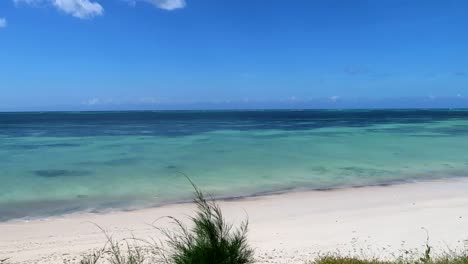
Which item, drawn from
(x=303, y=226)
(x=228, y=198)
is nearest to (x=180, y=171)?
(x=228, y=198)

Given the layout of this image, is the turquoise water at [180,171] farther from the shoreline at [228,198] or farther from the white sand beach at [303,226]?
the white sand beach at [303,226]

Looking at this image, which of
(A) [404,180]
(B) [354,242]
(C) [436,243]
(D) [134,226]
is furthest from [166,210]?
(A) [404,180]

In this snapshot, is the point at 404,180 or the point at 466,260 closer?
the point at 466,260

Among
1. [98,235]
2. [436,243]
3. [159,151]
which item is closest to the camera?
[436,243]

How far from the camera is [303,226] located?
8.43 m

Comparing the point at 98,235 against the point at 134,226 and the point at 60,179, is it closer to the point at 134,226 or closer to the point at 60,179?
the point at 134,226

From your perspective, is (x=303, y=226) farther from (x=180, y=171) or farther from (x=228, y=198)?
(x=180, y=171)

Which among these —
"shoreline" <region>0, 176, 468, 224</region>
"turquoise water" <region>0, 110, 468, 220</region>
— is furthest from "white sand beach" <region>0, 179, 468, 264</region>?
"turquoise water" <region>0, 110, 468, 220</region>

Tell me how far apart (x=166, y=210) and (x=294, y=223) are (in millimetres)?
3183

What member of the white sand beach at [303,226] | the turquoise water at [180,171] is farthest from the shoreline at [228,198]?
the white sand beach at [303,226]

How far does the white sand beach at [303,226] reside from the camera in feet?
22.6

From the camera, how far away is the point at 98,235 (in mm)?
7852

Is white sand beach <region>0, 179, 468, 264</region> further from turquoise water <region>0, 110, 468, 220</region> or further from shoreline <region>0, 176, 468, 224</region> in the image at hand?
turquoise water <region>0, 110, 468, 220</region>

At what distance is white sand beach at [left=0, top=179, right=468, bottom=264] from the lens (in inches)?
271
